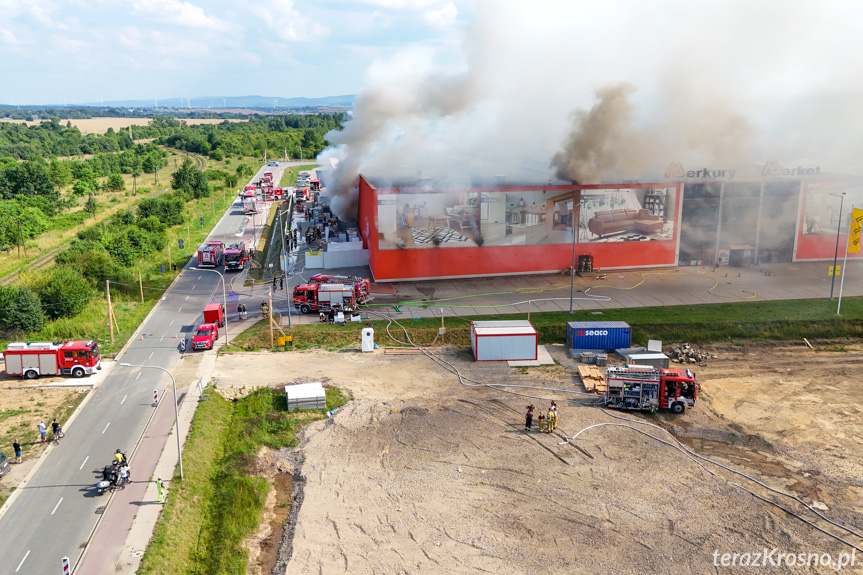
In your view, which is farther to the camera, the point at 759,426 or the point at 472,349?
the point at 472,349

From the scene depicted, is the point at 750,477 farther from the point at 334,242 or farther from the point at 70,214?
the point at 70,214

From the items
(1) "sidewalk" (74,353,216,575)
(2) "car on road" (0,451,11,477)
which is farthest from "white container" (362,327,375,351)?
(2) "car on road" (0,451,11,477)

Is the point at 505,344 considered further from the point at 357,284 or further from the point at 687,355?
the point at 357,284

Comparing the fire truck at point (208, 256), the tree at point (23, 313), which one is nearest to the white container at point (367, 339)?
the tree at point (23, 313)

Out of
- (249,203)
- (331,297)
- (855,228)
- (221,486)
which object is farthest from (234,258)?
(855,228)

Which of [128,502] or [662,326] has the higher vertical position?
[662,326]

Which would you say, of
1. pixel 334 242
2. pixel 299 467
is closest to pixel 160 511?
pixel 299 467

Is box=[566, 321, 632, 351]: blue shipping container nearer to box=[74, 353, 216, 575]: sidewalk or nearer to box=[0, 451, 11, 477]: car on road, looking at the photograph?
box=[74, 353, 216, 575]: sidewalk
